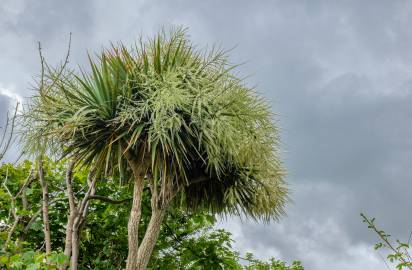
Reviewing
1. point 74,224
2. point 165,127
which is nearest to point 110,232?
point 74,224

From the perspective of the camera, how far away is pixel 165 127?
4672 millimetres

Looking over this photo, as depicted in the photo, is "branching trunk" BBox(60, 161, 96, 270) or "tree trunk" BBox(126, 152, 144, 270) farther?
"branching trunk" BBox(60, 161, 96, 270)

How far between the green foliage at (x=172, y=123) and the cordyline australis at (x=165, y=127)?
11 mm

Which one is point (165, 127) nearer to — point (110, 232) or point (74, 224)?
point (74, 224)

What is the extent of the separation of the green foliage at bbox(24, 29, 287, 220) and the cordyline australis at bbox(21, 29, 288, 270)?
0.01 metres

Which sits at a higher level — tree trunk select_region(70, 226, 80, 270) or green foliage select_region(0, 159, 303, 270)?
green foliage select_region(0, 159, 303, 270)

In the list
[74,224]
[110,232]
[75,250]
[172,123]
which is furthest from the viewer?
[110,232]

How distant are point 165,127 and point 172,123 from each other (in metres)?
0.11

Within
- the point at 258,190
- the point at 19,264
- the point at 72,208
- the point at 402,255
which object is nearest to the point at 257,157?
the point at 258,190

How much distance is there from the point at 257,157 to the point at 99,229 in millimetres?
2804

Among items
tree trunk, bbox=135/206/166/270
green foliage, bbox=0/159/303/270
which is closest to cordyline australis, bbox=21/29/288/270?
tree trunk, bbox=135/206/166/270

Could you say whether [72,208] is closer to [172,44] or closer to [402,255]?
[172,44]

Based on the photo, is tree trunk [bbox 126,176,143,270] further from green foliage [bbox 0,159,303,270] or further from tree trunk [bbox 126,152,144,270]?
green foliage [bbox 0,159,303,270]

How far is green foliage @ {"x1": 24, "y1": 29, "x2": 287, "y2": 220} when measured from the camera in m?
4.79
